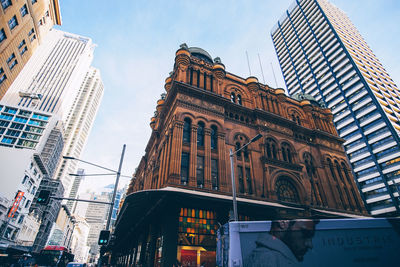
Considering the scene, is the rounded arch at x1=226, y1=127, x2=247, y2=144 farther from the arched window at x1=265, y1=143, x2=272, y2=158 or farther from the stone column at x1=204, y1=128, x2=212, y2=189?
the arched window at x1=265, y1=143, x2=272, y2=158

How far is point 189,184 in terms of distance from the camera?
2041 centimetres

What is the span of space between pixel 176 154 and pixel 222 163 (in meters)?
5.35

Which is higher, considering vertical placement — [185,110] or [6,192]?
[185,110]

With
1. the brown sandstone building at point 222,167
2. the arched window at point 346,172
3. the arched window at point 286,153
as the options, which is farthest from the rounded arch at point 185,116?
the arched window at point 346,172

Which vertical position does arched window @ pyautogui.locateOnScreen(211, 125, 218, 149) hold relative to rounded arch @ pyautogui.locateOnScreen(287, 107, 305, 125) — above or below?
below

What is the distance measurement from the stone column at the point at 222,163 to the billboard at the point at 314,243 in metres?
14.4

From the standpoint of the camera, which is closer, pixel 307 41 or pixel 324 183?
pixel 324 183

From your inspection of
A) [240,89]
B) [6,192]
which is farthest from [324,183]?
[6,192]

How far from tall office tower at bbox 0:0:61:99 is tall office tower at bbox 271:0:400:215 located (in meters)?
71.4

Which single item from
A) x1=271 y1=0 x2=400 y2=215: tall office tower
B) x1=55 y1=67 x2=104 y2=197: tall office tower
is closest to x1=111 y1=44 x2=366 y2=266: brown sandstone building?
x1=271 y1=0 x2=400 y2=215: tall office tower

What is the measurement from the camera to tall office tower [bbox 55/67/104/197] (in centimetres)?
13162

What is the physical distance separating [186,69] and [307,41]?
273 ft

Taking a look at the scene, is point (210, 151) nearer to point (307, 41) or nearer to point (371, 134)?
point (371, 134)

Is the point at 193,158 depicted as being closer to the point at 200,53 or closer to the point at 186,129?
the point at 186,129
